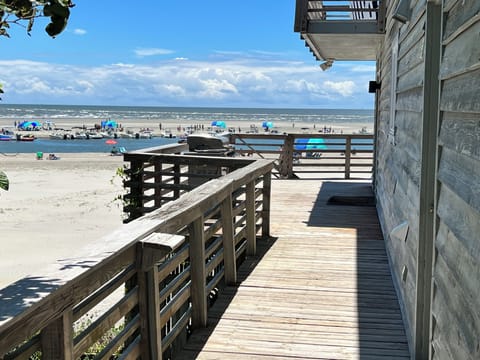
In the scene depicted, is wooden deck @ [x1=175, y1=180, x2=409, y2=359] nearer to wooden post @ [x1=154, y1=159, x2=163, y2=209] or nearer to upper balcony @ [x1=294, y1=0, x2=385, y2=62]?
wooden post @ [x1=154, y1=159, x2=163, y2=209]

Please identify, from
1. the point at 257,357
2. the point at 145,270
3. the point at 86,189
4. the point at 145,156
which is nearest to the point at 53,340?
the point at 145,270

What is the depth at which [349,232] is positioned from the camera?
23.0 ft

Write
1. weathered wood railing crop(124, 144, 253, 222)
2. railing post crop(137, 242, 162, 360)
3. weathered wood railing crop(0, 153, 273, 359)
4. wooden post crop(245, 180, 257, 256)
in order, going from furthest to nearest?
weathered wood railing crop(124, 144, 253, 222), wooden post crop(245, 180, 257, 256), railing post crop(137, 242, 162, 360), weathered wood railing crop(0, 153, 273, 359)

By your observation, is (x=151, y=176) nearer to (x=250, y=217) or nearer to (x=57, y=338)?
(x=250, y=217)

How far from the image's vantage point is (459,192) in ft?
6.56

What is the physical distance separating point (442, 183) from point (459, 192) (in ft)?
1.19

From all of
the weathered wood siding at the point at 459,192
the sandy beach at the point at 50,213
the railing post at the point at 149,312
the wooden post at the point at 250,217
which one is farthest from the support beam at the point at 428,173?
the sandy beach at the point at 50,213

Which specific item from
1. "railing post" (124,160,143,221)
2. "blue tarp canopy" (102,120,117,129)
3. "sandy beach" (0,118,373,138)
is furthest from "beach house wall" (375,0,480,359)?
"blue tarp canopy" (102,120,117,129)

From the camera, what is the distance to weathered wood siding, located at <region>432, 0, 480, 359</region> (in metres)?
1.78

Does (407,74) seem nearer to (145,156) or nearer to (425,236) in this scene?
(425,236)

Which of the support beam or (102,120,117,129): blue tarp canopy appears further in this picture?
(102,120,117,129): blue tarp canopy

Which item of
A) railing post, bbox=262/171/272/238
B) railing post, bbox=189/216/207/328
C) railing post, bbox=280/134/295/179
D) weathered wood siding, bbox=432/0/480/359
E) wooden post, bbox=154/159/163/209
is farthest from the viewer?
railing post, bbox=280/134/295/179

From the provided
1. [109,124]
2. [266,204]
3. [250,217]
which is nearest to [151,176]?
[266,204]

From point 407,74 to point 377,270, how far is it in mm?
1901
